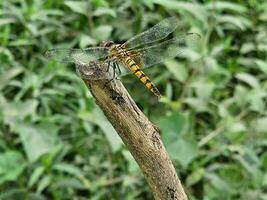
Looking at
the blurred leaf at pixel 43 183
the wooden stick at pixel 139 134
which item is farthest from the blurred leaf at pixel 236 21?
the wooden stick at pixel 139 134

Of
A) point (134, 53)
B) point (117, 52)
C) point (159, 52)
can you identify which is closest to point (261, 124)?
point (159, 52)

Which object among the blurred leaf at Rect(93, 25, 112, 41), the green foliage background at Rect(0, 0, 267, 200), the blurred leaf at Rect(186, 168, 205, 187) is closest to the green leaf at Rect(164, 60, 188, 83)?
the green foliage background at Rect(0, 0, 267, 200)

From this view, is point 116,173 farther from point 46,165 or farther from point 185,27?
point 185,27

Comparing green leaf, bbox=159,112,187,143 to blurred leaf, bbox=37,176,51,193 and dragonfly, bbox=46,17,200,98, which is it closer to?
blurred leaf, bbox=37,176,51,193

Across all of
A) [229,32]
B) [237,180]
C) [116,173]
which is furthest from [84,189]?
[229,32]

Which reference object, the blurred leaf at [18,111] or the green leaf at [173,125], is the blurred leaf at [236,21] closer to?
the green leaf at [173,125]
